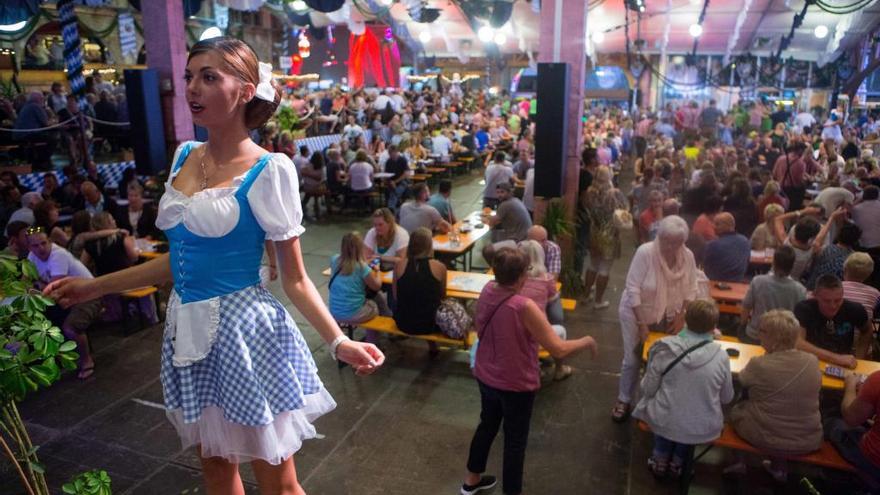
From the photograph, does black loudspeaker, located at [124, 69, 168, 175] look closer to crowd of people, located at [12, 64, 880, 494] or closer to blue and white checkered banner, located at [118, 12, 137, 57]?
crowd of people, located at [12, 64, 880, 494]

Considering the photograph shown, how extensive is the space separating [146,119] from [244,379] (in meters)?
7.36

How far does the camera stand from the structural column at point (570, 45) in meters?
6.53

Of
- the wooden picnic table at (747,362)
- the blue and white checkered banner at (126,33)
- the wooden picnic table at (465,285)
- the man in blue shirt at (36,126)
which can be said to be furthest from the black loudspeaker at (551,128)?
the blue and white checkered banner at (126,33)

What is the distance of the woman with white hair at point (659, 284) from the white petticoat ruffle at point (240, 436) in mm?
2749

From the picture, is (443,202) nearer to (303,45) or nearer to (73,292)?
(73,292)

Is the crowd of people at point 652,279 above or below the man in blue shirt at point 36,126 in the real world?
below

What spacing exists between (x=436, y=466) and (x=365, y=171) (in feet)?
23.2

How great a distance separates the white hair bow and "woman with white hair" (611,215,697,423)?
2743 mm

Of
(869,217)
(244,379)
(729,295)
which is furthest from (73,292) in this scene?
(869,217)

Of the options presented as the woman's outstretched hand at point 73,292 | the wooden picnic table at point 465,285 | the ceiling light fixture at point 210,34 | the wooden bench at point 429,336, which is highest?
the ceiling light fixture at point 210,34

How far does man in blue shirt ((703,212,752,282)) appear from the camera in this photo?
501 centimetres

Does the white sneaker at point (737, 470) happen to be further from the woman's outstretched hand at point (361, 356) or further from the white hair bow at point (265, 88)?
the white hair bow at point (265, 88)

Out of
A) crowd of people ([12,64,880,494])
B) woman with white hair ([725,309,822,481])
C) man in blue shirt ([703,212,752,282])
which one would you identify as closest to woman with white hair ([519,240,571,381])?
crowd of people ([12,64,880,494])

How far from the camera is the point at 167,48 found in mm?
7785
